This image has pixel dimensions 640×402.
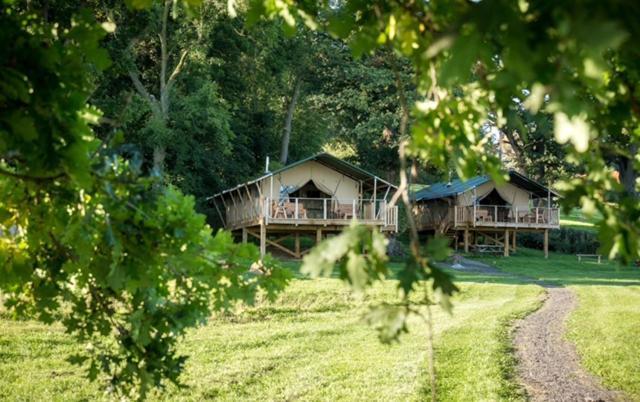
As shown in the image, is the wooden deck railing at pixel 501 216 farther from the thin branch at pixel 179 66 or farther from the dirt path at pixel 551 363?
the dirt path at pixel 551 363

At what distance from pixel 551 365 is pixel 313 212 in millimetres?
17929

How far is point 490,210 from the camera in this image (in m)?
33.6

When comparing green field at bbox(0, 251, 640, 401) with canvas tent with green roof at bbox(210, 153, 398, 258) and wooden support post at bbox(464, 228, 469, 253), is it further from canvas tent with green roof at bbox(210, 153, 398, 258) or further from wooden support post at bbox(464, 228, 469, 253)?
wooden support post at bbox(464, 228, 469, 253)

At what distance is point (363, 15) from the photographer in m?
2.77

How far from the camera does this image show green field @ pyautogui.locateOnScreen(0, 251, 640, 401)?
7625mm

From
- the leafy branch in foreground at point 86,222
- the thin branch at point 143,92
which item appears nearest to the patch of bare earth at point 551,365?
the leafy branch in foreground at point 86,222

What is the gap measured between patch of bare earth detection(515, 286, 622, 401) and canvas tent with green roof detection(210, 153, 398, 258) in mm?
12964

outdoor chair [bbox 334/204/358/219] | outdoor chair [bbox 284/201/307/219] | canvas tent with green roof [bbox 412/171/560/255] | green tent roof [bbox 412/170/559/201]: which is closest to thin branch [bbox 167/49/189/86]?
outdoor chair [bbox 284/201/307/219]

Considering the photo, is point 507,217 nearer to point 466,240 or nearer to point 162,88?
point 466,240

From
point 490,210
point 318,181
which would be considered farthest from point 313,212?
point 490,210

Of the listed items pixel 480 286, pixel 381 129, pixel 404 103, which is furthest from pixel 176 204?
pixel 381 129

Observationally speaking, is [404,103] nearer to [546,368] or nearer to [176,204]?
[176,204]

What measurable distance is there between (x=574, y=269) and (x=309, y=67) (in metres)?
16.4

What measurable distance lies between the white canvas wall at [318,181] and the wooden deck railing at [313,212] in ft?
1.70
